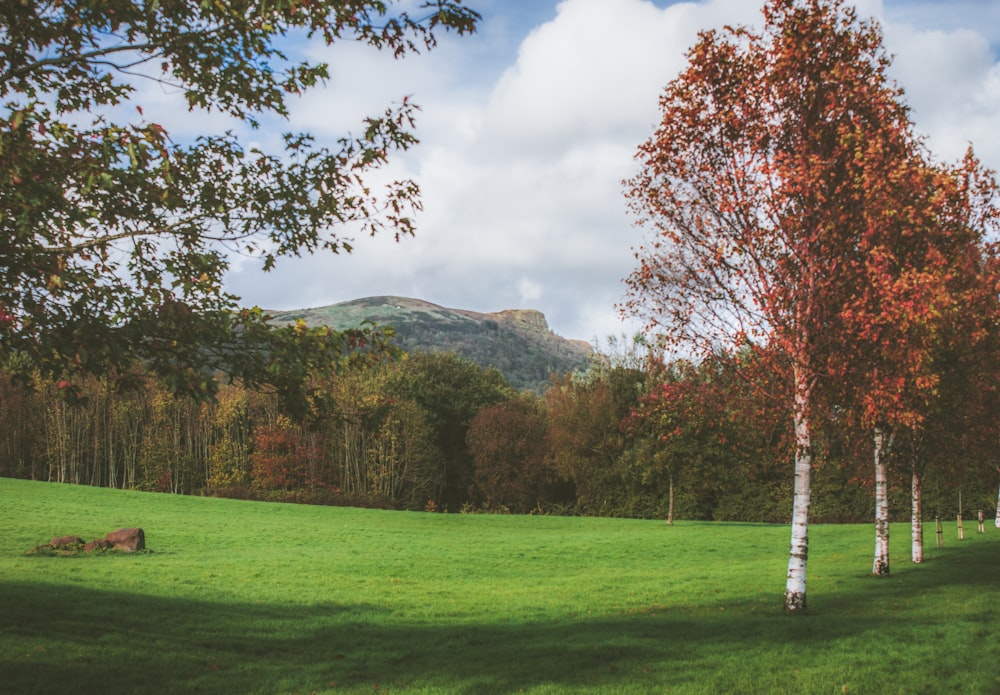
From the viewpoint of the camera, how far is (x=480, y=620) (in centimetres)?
1614

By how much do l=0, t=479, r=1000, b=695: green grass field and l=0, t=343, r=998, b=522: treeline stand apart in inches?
674

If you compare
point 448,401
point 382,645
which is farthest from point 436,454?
point 382,645

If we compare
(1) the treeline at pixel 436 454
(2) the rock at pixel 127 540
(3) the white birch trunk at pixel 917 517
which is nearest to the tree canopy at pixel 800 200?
(3) the white birch trunk at pixel 917 517

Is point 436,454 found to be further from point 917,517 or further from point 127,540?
point 917,517

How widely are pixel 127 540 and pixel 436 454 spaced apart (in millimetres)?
37245

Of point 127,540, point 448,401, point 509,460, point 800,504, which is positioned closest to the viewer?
point 800,504

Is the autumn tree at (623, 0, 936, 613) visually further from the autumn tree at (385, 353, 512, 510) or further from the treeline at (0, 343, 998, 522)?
the autumn tree at (385, 353, 512, 510)

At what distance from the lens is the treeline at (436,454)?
4791 centimetres

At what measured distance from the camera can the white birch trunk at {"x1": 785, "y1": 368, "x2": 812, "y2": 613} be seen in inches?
606

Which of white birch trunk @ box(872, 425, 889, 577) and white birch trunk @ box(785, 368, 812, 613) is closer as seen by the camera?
white birch trunk @ box(785, 368, 812, 613)

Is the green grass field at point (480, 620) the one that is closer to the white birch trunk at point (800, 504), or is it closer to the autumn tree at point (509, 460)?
the white birch trunk at point (800, 504)

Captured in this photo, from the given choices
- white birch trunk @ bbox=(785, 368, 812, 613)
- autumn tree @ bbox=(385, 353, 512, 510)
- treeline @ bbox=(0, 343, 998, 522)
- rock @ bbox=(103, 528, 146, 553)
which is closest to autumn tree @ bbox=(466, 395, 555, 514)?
treeline @ bbox=(0, 343, 998, 522)

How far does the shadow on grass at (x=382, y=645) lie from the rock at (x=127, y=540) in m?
8.65

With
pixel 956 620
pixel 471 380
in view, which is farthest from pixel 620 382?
pixel 956 620
